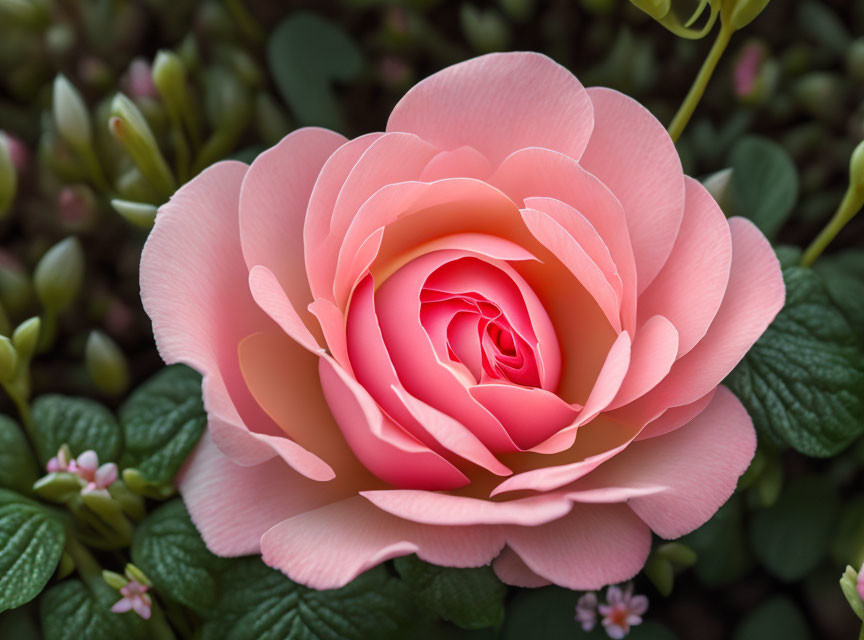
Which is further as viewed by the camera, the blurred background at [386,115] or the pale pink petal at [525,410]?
the blurred background at [386,115]

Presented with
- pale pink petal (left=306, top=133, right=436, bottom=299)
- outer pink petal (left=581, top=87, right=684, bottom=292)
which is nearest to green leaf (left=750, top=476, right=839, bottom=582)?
outer pink petal (left=581, top=87, right=684, bottom=292)

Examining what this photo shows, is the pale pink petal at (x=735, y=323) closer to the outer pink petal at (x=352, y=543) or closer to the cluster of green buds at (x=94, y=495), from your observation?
the outer pink petal at (x=352, y=543)

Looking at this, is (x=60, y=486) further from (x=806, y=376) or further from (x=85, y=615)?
(x=806, y=376)

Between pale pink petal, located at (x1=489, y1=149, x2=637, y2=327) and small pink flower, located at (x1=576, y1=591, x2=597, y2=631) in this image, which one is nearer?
pale pink petal, located at (x1=489, y1=149, x2=637, y2=327)

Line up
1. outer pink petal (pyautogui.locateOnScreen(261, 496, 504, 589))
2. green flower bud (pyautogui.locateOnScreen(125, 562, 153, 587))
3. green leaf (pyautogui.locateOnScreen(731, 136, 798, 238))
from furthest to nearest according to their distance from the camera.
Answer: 1. green leaf (pyautogui.locateOnScreen(731, 136, 798, 238))
2. green flower bud (pyautogui.locateOnScreen(125, 562, 153, 587))
3. outer pink petal (pyautogui.locateOnScreen(261, 496, 504, 589))

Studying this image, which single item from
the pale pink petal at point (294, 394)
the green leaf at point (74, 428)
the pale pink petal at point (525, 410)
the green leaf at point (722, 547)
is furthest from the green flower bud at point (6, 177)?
the green leaf at point (722, 547)

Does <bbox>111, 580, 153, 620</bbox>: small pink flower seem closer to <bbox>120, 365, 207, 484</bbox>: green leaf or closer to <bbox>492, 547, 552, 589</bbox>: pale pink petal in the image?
<bbox>120, 365, 207, 484</bbox>: green leaf

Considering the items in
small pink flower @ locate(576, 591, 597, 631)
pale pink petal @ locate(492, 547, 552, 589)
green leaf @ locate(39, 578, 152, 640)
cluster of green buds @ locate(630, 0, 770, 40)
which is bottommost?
green leaf @ locate(39, 578, 152, 640)

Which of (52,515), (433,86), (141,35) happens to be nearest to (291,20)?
(141,35)
